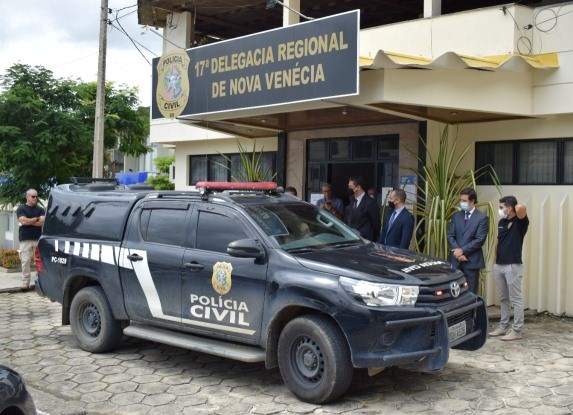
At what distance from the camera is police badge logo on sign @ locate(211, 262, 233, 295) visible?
584cm

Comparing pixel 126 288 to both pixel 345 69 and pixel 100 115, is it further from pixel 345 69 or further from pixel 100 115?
pixel 100 115

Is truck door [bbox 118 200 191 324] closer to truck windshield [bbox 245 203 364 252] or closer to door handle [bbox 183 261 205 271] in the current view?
door handle [bbox 183 261 205 271]

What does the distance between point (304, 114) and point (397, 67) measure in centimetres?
297

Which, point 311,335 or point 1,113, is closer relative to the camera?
point 311,335

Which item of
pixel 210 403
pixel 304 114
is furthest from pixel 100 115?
pixel 210 403

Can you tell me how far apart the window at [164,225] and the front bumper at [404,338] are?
86.7 inches

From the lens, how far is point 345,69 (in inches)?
312

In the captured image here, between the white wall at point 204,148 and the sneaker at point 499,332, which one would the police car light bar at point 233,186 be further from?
the white wall at point 204,148

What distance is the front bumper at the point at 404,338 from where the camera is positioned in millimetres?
5012

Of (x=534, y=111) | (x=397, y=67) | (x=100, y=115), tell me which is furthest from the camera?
(x=100, y=115)

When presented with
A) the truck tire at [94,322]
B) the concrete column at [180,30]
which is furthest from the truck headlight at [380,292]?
the concrete column at [180,30]

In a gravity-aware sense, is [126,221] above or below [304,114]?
below

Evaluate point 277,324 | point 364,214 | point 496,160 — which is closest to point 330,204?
point 364,214

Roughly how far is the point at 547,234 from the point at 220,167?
7.51 metres
